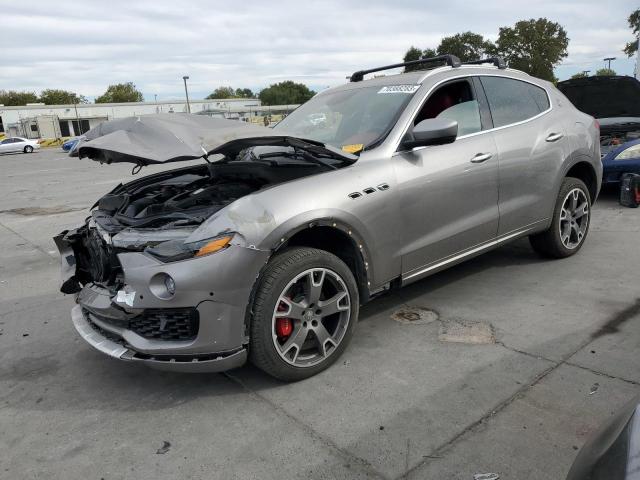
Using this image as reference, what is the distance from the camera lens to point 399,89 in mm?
4012

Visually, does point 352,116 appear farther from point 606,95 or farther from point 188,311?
point 606,95

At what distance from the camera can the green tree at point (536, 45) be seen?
2224 inches

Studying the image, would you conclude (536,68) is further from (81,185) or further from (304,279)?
(304,279)

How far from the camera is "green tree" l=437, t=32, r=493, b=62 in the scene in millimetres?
65938

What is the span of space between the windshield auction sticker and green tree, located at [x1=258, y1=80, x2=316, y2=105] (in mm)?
102740

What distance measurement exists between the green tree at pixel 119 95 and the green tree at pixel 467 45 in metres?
64.8

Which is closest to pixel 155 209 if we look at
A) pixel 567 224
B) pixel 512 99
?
pixel 512 99

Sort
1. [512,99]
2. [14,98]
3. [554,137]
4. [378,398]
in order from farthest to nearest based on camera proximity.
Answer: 1. [14,98]
2. [554,137]
3. [512,99]
4. [378,398]

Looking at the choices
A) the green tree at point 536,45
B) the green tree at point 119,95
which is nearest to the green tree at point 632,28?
the green tree at point 536,45

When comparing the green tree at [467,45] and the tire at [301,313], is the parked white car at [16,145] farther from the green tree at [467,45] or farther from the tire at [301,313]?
the green tree at [467,45]

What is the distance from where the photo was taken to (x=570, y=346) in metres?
3.37

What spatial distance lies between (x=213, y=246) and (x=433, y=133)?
1.63 metres

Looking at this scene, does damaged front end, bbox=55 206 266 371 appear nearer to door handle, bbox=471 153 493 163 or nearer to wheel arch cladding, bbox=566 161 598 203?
door handle, bbox=471 153 493 163

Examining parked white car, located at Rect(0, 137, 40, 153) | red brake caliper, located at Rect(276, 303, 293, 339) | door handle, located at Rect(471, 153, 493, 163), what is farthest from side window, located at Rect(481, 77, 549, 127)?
parked white car, located at Rect(0, 137, 40, 153)
